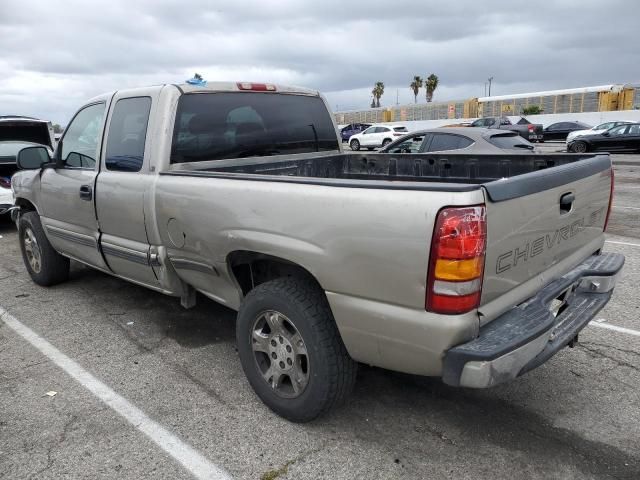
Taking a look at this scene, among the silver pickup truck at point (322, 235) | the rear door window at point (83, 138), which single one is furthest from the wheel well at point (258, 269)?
the rear door window at point (83, 138)

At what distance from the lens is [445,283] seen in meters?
2.26

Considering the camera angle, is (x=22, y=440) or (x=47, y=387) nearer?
(x=22, y=440)

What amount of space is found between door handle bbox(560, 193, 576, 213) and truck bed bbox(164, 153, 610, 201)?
0.09 metres

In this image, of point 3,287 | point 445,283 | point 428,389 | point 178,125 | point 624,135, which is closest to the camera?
point 445,283

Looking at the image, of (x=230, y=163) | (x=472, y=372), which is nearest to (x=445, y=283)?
(x=472, y=372)

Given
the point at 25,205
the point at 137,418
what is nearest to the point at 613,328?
the point at 137,418

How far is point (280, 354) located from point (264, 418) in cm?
42

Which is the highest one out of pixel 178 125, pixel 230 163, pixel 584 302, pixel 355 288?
pixel 178 125

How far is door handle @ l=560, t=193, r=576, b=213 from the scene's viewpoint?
278 cm

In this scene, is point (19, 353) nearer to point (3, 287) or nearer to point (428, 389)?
point (3, 287)

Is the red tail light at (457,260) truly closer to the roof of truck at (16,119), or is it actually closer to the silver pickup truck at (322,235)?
the silver pickup truck at (322,235)

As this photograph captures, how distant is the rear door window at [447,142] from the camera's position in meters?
8.84

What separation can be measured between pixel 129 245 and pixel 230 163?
950 mm

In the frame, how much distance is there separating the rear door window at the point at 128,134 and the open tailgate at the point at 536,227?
2.51 m
